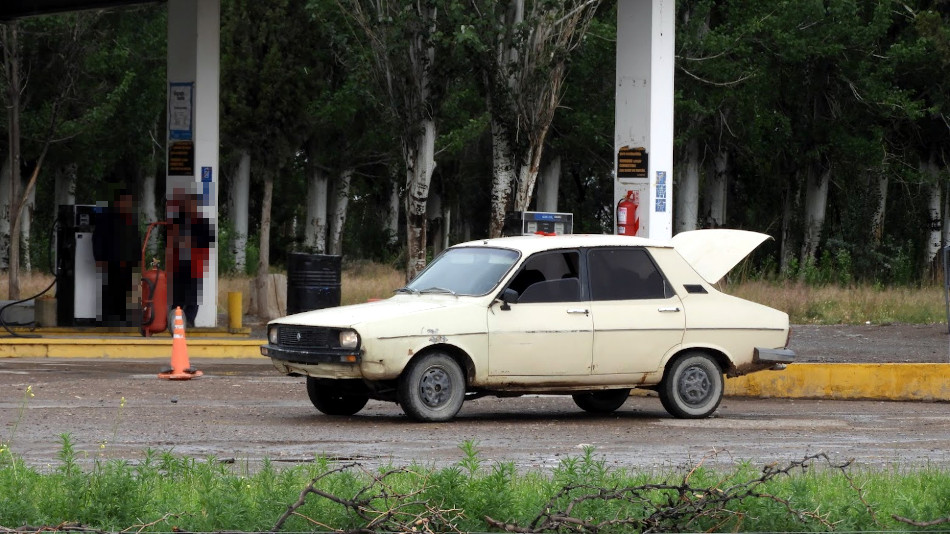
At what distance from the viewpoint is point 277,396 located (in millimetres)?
15227

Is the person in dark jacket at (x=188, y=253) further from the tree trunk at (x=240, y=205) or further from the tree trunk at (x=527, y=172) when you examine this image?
the tree trunk at (x=240, y=205)

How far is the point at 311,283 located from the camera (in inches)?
882

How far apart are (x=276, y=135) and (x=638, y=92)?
74.3 ft

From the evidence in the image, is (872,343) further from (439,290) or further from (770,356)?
(439,290)

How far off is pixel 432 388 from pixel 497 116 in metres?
16.4

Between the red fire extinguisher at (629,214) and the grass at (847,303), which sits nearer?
the red fire extinguisher at (629,214)

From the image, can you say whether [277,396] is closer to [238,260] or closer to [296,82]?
[296,82]

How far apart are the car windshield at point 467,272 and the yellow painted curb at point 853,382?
13.2 feet

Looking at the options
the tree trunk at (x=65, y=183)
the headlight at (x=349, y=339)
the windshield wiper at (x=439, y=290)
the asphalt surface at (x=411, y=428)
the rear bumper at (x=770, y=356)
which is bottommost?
the asphalt surface at (x=411, y=428)

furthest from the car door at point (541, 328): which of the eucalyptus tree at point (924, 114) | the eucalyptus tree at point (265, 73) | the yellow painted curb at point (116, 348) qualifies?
the eucalyptus tree at point (924, 114)

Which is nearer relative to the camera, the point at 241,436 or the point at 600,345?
the point at 241,436

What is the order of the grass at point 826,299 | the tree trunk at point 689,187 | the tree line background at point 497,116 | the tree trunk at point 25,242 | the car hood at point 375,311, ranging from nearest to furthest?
the car hood at point 375,311, the grass at point 826,299, the tree line background at point 497,116, the tree trunk at point 689,187, the tree trunk at point 25,242

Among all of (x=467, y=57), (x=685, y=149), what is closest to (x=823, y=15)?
(x=685, y=149)

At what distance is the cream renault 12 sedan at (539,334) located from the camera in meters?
12.5
